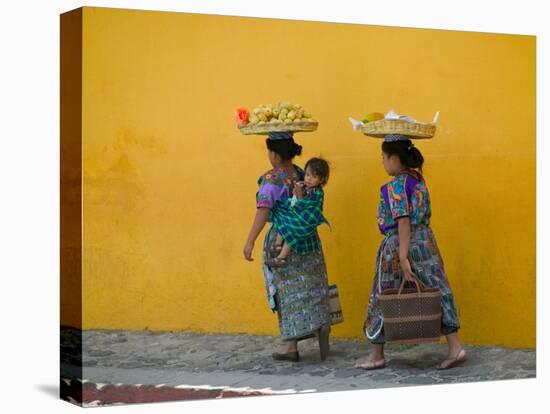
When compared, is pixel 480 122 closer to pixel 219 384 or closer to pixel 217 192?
pixel 217 192

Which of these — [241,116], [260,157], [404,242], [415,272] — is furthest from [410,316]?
[241,116]

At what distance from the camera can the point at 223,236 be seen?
8.56 m

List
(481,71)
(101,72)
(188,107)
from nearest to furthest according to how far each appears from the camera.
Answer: (101,72), (188,107), (481,71)

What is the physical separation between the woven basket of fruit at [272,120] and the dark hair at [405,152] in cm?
48

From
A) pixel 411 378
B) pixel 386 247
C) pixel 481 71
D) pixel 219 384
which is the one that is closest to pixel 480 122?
pixel 481 71

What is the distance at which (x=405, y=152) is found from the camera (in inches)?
336

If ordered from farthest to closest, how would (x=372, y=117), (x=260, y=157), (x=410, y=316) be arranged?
(x=260, y=157), (x=372, y=117), (x=410, y=316)

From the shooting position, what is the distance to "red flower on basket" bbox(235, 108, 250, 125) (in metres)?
8.47

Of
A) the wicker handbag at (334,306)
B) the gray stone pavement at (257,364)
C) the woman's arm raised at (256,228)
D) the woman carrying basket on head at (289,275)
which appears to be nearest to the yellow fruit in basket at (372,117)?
the woman carrying basket on head at (289,275)

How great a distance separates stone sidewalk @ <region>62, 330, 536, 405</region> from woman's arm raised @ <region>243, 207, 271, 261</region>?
1.81 ft

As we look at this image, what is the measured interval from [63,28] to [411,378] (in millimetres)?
3100

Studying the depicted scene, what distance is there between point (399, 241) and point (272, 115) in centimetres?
113

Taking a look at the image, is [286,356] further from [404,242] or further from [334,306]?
[404,242]

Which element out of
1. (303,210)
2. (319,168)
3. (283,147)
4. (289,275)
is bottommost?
(289,275)
